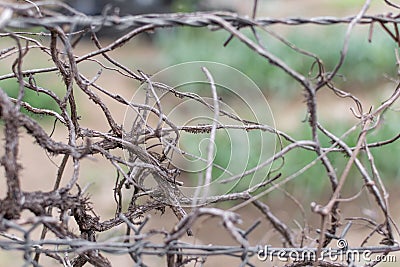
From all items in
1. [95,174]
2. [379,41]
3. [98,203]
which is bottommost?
[98,203]

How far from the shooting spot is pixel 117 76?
12.7 ft

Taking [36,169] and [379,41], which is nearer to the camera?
[36,169]

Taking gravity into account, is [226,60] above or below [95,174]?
above

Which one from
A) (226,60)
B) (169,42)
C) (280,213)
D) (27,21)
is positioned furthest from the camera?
(169,42)

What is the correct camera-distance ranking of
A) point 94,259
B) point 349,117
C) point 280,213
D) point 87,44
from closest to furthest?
point 94,259 < point 280,213 < point 349,117 < point 87,44

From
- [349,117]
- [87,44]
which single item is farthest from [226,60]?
[87,44]

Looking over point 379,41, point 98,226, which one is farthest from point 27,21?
point 379,41

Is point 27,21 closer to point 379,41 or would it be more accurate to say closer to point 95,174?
point 95,174

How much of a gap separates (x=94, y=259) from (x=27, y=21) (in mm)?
256

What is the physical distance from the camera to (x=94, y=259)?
1.96 feet

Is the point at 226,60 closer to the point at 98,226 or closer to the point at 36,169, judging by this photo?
the point at 36,169

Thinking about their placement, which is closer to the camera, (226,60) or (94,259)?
(94,259)

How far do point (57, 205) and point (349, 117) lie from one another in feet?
7.91

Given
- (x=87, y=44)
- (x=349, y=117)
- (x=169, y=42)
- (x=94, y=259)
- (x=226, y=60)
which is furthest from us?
(x=87, y=44)
